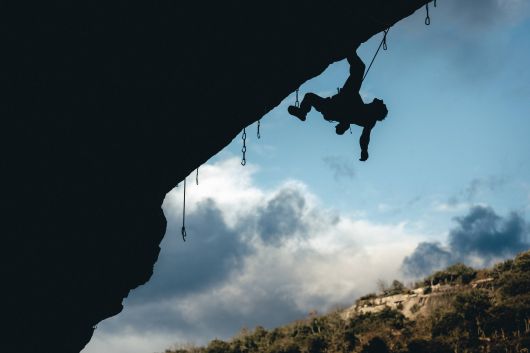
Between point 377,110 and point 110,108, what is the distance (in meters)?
3.37

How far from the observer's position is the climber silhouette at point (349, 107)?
7047 mm

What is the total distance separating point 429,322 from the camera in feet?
82.0

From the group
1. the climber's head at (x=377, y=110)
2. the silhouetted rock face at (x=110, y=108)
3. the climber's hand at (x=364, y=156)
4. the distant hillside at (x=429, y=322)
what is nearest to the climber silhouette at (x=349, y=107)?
the climber's head at (x=377, y=110)

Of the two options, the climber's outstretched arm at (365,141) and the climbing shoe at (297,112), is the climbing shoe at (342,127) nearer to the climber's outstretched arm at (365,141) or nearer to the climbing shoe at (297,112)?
the climber's outstretched arm at (365,141)

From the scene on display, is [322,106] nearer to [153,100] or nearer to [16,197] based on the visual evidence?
[153,100]

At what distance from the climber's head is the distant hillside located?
49.9ft

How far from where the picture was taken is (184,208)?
8.63m

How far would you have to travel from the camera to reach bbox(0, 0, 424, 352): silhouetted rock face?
17.4 feet

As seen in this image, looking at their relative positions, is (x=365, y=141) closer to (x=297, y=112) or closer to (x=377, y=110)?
(x=377, y=110)

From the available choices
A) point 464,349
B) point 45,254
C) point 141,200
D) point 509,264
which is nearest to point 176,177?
point 141,200

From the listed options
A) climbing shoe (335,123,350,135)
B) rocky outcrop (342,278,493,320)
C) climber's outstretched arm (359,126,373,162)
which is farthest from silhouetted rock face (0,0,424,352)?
rocky outcrop (342,278,493,320)

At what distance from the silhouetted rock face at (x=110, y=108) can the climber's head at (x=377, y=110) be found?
91 cm

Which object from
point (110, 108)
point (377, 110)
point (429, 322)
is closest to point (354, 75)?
point (377, 110)

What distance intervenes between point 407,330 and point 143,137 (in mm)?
21542
